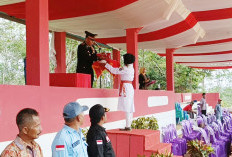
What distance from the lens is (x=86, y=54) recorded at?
A: 6.07m

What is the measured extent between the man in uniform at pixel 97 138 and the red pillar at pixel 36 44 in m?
1.45

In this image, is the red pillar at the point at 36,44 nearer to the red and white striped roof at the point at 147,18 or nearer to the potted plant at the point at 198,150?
the red and white striped roof at the point at 147,18

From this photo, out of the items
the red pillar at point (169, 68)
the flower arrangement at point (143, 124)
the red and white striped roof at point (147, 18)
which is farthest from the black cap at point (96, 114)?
the red pillar at point (169, 68)

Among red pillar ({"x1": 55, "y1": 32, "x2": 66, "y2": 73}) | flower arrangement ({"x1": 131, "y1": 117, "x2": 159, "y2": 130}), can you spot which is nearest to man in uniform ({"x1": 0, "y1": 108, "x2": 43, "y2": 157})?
flower arrangement ({"x1": 131, "y1": 117, "x2": 159, "y2": 130})

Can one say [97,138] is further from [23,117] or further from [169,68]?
[169,68]

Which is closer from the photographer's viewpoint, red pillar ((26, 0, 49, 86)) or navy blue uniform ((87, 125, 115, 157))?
navy blue uniform ((87, 125, 115, 157))

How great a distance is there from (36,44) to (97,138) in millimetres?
1932

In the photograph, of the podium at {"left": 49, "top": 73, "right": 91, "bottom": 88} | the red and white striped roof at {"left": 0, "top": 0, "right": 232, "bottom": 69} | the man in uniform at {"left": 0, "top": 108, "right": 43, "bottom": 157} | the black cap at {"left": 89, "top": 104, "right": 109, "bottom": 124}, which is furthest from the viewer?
the red and white striped roof at {"left": 0, "top": 0, "right": 232, "bottom": 69}

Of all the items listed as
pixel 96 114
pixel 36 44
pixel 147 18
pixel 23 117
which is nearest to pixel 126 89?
pixel 36 44

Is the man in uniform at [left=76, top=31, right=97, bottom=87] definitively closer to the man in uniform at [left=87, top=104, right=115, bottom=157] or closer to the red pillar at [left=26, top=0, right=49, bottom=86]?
the red pillar at [left=26, top=0, right=49, bottom=86]

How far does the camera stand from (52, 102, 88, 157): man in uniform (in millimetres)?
2441

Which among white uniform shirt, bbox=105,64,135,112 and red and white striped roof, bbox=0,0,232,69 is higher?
red and white striped roof, bbox=0,0,232,69

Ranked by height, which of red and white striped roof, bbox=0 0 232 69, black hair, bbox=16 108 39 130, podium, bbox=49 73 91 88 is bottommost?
black hair, bbox=16 108 39 130

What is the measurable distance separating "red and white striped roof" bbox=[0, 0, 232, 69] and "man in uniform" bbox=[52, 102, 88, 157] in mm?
4003
